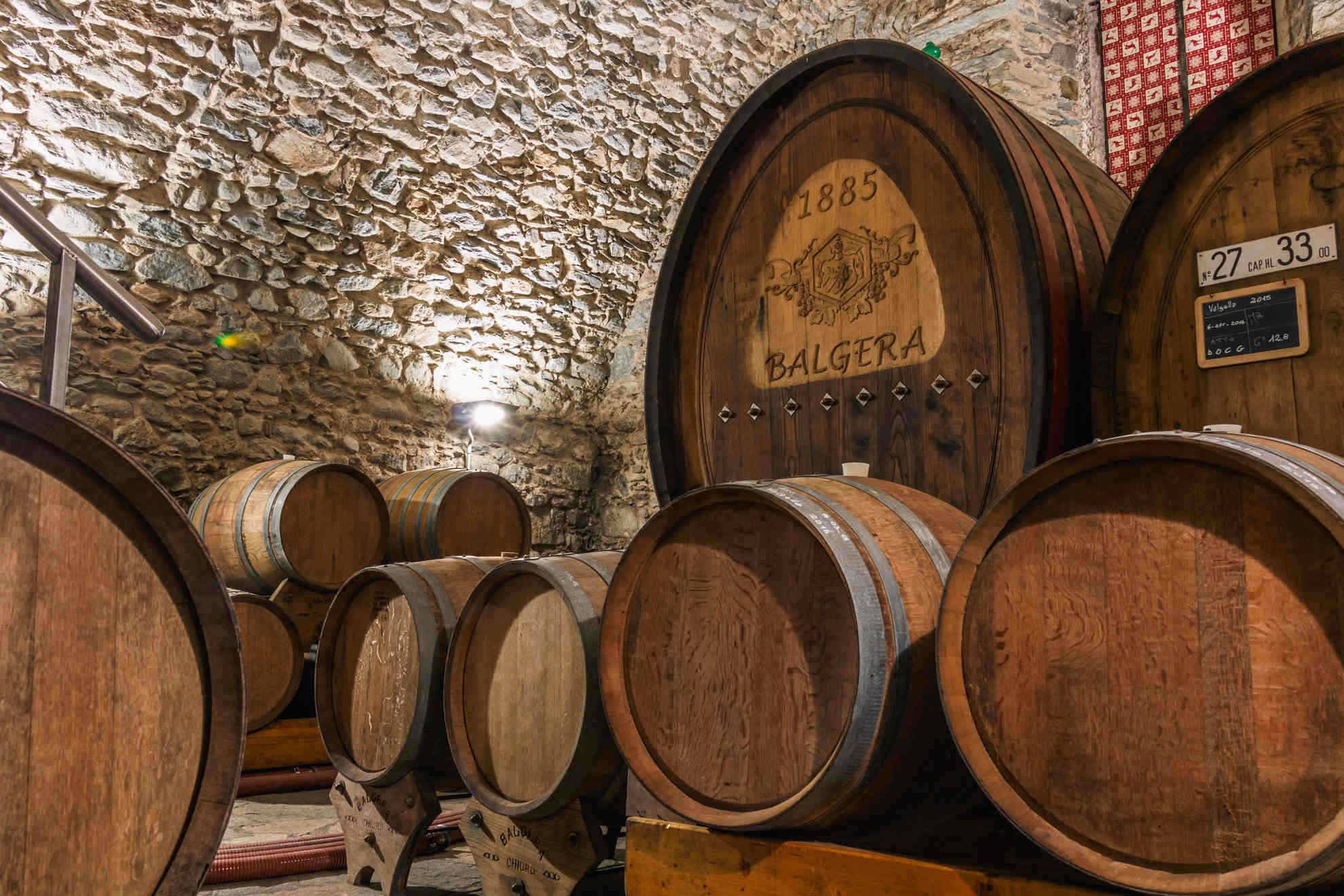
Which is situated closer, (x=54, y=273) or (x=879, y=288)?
(x=54, y=273)

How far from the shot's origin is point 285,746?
4.04m

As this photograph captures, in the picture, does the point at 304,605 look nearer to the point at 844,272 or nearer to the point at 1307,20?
the point at 844,272

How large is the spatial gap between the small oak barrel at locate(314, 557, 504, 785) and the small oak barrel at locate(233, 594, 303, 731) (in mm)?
1243

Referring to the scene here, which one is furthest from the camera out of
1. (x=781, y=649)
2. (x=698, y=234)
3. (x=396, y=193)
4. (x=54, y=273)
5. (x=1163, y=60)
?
(x=396, y=193)

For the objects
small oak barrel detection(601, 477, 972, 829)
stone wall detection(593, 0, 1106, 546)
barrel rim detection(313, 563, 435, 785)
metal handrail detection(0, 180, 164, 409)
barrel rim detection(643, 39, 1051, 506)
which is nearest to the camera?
small oak barrel detection(601, 477, 972, 829)

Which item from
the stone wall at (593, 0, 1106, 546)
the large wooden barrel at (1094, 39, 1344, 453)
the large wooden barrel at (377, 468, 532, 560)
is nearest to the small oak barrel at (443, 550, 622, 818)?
the large wooden barrel at (1094, 39, 1344, 453)

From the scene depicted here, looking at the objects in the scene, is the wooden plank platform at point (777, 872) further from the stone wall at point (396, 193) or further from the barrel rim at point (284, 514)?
the stone wall at point (396, 193)

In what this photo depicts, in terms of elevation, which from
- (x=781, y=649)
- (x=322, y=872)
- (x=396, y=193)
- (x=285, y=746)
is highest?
(x=396, y=193)

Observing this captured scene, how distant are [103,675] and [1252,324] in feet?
5.88

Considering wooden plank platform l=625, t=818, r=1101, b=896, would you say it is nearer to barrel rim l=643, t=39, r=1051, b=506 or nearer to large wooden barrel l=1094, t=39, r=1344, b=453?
barrel rim l=643, t=39, r=1051, b=506

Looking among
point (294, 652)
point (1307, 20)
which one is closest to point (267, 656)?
point (294, 652)

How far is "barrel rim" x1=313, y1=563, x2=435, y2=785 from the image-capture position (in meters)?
2.51

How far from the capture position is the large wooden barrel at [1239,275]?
1514 millimetres

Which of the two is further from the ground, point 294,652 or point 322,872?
point 294,652
